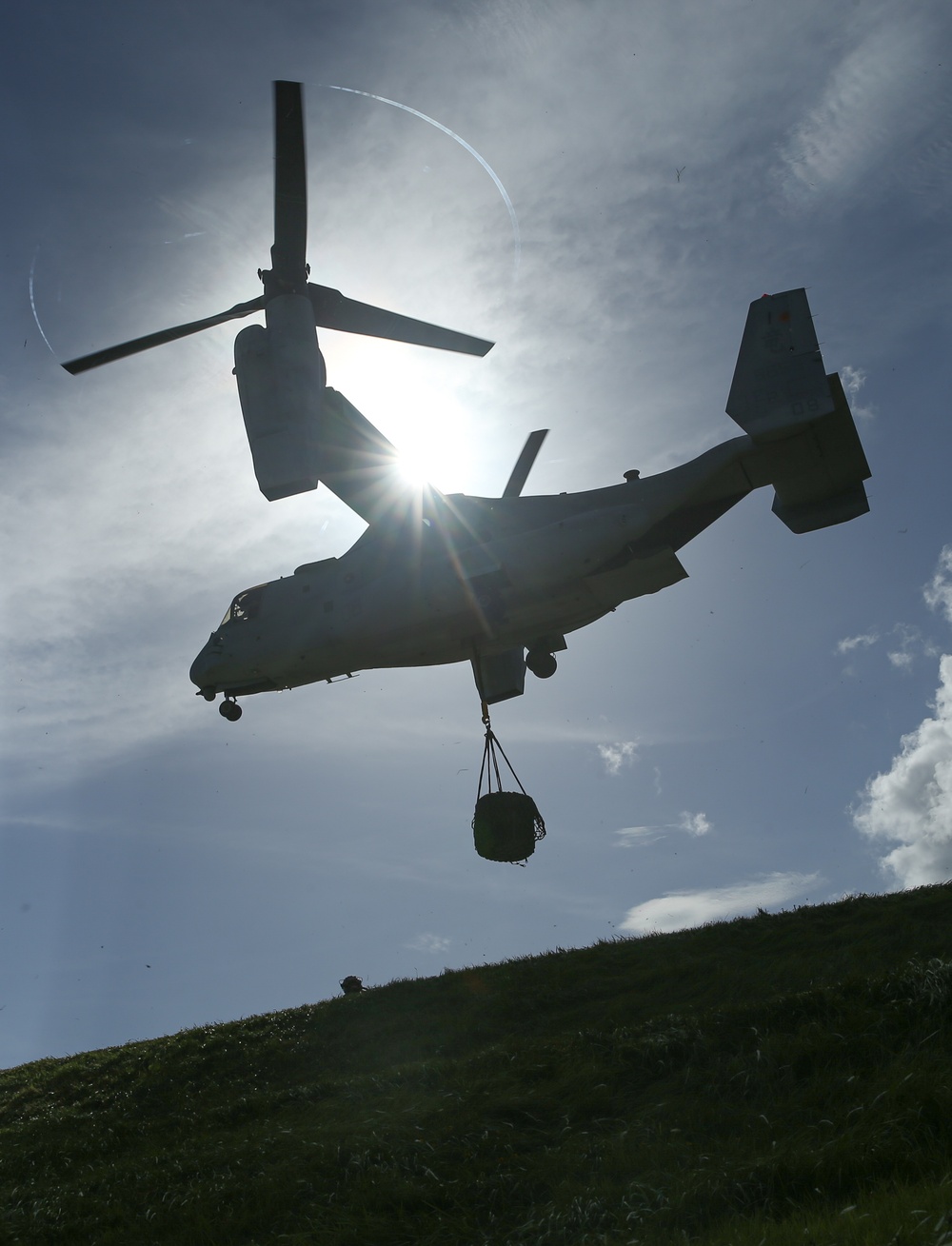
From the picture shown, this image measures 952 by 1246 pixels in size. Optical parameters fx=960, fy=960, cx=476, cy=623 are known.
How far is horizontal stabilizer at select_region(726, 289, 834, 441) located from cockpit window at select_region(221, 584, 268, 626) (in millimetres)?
10385

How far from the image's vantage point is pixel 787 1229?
6430 millimetres

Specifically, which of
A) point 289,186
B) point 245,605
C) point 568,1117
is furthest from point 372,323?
point 568,1117

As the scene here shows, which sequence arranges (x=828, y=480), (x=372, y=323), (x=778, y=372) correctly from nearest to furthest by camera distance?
(x=778, y=372) < (x=828, y=480) < (x=372, y=323)

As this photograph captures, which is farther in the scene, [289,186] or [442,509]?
[442,509]

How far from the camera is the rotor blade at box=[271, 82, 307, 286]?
17.9 metres

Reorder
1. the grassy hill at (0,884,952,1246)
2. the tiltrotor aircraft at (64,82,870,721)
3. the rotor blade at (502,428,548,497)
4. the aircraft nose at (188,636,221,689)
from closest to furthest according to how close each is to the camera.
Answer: the grassy hill at (0,884,952,1246), the tiltrotor aircraft at (64,82,870,721), the aircraft nose at (188,636,221,689), the rotor blade at (502,428,548,497)

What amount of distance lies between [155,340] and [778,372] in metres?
12.4

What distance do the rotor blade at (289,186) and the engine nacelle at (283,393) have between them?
101 cm

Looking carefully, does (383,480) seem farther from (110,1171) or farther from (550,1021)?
(110,1171)

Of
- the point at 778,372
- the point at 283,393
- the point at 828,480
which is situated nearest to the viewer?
the point at 778,372

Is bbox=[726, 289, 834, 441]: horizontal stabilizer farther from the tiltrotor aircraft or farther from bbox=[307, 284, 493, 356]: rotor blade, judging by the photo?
bbox=[307, 284, 493, 356]: rotor blade

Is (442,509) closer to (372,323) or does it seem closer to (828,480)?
(372,323)

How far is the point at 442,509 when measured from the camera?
19.2 metres

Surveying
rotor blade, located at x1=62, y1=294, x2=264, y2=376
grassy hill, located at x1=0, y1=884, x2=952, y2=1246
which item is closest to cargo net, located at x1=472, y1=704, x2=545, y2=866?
grassy hill, located at x1=0, y1=884, x2=952, y2=1246
